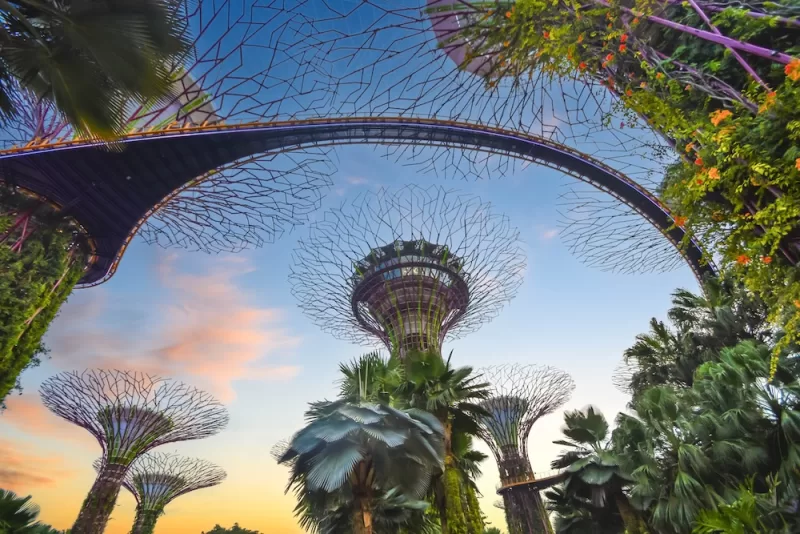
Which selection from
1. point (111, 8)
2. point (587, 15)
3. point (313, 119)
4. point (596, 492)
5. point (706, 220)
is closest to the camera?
point (706, 220)

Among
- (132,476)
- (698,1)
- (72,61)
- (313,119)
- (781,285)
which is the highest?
(313,119)

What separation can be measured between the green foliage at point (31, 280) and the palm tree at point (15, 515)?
6.89 meters

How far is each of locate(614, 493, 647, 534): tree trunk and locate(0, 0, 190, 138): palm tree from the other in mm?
13087

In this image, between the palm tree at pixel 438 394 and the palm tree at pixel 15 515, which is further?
the palm tree at pixel 438 394

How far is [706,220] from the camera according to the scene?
3113mm

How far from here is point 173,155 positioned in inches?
591

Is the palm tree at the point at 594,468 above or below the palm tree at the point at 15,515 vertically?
above

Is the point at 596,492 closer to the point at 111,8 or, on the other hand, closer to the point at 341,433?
the point at 341,433

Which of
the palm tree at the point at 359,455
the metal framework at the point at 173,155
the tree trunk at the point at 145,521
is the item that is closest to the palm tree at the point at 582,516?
A: the palm tree at the point at 359,455

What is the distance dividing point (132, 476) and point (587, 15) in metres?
31.6

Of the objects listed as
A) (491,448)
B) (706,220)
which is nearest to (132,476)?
(491,448)

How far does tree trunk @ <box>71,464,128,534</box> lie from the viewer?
1867cm

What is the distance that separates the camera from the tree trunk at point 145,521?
23.9 m

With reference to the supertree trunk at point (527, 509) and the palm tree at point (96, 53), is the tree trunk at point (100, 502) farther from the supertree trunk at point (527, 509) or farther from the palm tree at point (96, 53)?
the supertree trunk at point (527, 509)
